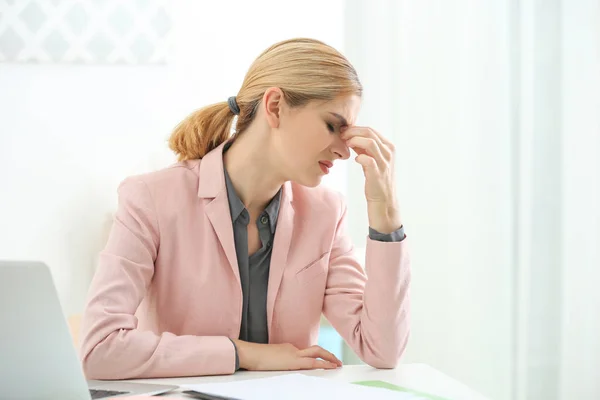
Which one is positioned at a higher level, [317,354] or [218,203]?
[218,203]

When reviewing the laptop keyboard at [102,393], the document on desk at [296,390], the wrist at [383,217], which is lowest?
the laptop keyboard at [102,393]

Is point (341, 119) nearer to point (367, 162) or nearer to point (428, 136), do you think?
point (367, 162)

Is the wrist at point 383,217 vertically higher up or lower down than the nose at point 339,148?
lower down

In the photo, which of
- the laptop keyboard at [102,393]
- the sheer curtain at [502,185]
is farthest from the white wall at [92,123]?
the laptop keyboard at [102,393]

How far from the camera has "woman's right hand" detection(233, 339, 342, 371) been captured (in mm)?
1447

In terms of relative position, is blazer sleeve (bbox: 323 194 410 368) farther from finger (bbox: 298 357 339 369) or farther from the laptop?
the laptop

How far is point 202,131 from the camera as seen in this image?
1714mm

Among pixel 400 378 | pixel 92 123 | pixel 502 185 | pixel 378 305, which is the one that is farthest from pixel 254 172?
pixel 92 123

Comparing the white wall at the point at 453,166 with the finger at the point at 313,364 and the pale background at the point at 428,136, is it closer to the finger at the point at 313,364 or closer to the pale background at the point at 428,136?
the pale background at the point at 428,136

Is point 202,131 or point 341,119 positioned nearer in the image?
point 341,119

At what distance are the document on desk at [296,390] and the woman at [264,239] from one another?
0.75ft

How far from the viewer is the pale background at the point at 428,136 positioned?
242cm

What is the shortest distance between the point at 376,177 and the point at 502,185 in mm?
1091

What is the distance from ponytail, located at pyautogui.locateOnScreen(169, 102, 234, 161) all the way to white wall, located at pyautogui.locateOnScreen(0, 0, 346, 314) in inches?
53.2
